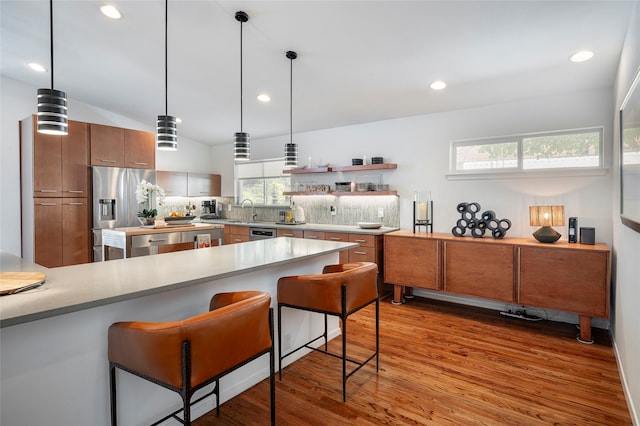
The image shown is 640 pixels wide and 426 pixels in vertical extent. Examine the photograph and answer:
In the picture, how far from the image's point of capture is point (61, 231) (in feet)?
14.9

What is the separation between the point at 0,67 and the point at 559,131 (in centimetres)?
684

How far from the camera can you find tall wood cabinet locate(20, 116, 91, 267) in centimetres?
439

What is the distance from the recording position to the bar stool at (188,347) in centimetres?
130

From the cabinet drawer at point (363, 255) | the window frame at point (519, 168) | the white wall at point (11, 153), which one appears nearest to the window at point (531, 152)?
the window frame at point (519, 168)

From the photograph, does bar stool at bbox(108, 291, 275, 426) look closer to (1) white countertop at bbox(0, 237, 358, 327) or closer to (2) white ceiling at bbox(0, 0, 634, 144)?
(1) white countertop at bbox(0, 237, 358, 327)

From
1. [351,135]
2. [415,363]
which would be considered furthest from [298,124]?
[415,363]

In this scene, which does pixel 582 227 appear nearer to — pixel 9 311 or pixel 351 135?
pixel 351 135

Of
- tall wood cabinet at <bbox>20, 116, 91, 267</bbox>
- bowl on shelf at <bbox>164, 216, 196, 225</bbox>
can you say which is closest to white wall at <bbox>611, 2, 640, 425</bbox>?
bowl on shelf at <bbox>164, 216, 196, 225</bbox>

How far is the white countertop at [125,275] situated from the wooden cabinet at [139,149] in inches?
114

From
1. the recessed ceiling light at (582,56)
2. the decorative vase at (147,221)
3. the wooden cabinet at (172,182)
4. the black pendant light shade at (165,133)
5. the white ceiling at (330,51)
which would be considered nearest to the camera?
the black pendant light shade at (165,133)

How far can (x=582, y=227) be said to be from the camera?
3445 mm

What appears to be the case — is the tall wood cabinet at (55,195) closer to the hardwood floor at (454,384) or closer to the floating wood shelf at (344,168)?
the floating wood shelf at (344,168)

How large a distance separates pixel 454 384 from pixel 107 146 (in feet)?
17.2

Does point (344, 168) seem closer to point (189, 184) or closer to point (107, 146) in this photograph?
point (189, 184)
